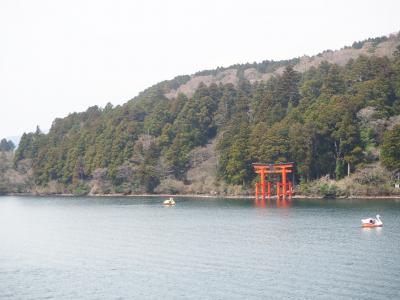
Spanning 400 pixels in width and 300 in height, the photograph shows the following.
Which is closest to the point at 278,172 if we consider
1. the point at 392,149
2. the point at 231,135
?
the point at 231,135

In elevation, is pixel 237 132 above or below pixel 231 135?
above

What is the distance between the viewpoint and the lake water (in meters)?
33.9

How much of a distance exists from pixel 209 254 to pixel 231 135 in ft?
184

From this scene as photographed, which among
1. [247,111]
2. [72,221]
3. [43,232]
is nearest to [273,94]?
[247,111]

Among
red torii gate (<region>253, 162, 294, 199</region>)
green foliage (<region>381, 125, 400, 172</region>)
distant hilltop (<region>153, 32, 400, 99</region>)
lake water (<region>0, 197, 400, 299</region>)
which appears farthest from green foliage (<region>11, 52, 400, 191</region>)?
distant hilltop (<region>153, 32, 400, 99</region>)

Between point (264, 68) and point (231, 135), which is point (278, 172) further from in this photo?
point (264, 68)

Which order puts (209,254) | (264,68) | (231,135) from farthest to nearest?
(264,68), (231,135), (209,254)

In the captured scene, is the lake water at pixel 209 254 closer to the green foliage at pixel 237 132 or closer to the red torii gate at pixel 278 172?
the red torii gate at pixel 278 172

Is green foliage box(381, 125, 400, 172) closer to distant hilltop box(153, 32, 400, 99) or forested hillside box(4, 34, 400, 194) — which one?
forested hillside box(4, 34, 400, 194)

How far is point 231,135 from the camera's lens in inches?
3885

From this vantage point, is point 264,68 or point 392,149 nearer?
point 392,149

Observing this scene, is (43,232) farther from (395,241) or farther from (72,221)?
(395,241)

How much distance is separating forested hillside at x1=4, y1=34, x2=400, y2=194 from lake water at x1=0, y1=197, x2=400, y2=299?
14.0 m

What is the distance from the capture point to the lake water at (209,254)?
111 ft
